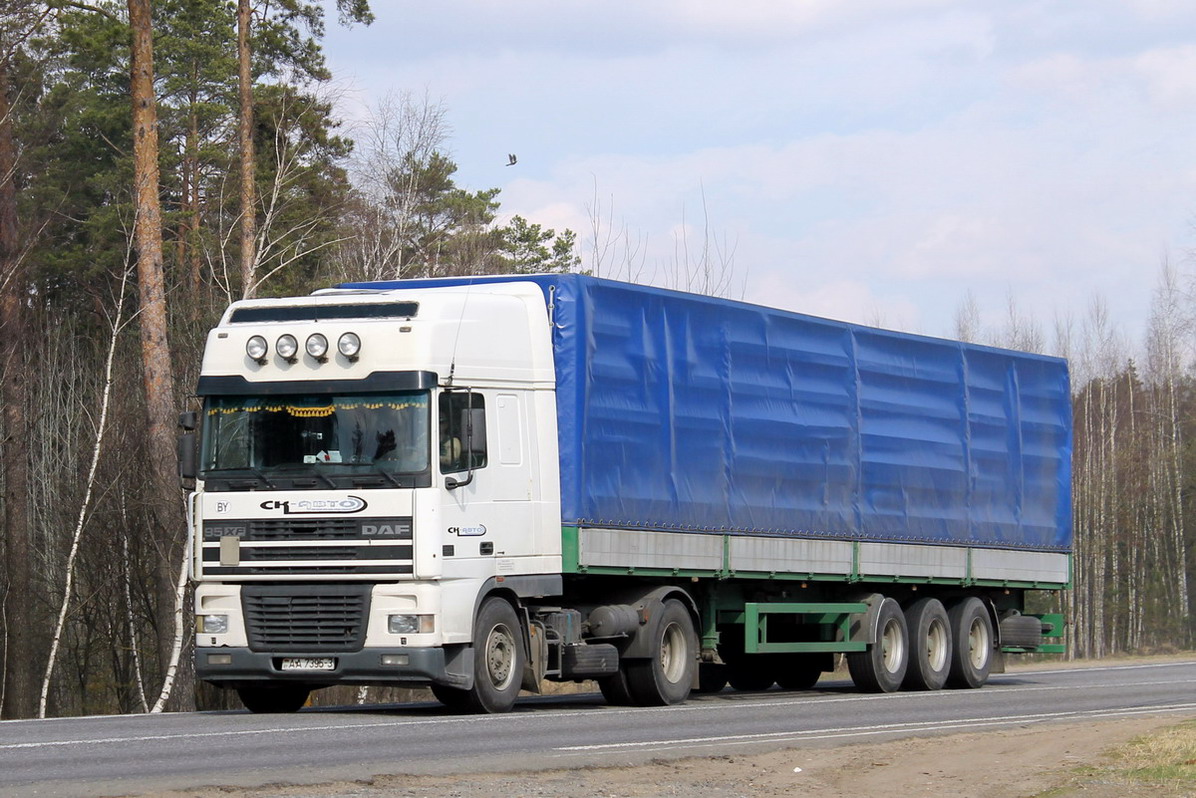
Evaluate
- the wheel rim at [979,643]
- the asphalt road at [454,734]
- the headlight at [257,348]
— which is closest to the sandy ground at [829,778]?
the asphalt road at [454,734]

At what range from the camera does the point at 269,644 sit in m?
15.3

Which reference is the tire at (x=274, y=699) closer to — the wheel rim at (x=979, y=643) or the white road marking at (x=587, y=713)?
the white road marking at (x=587, y=713)

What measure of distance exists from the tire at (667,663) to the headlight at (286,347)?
461 centimetres

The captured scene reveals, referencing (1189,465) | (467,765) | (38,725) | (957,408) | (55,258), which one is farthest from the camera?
(1189,465)

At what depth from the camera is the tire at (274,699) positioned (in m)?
16.6

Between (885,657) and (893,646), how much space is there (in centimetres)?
21

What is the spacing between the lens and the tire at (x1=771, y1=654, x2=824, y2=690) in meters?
22.7

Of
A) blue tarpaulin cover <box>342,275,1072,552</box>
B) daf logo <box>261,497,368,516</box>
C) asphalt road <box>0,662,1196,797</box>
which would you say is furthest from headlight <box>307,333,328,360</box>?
asphalt road <box>0,662,1196,797</box>

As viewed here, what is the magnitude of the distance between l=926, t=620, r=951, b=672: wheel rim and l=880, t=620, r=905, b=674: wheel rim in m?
0.81

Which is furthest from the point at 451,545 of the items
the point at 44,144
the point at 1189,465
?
the point at 1189,465

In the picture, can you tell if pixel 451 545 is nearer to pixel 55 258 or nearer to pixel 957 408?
pixel 957 408

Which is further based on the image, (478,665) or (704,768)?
(478,665)

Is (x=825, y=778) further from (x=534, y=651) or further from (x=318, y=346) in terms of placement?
(x=318, y=346)

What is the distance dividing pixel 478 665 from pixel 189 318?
65.9ft
